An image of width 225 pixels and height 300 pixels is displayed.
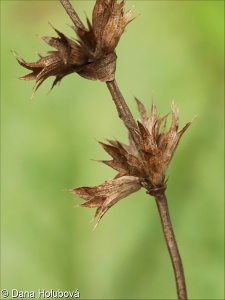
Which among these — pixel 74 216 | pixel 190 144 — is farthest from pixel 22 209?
pixel 190 144

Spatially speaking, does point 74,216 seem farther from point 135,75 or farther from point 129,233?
point 135,75

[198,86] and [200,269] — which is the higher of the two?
[198,86]

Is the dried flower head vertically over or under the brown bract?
under

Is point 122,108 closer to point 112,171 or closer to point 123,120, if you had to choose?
point 123,120

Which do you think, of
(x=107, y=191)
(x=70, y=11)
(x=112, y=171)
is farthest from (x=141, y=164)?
(x=112, y=171)

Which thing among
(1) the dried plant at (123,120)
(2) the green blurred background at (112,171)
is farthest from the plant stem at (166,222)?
(2) the green blurred background at (112,171)

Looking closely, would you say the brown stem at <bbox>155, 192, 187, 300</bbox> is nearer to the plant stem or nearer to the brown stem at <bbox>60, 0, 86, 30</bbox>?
the plant stem

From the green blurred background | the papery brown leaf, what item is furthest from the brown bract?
the green blurred background
